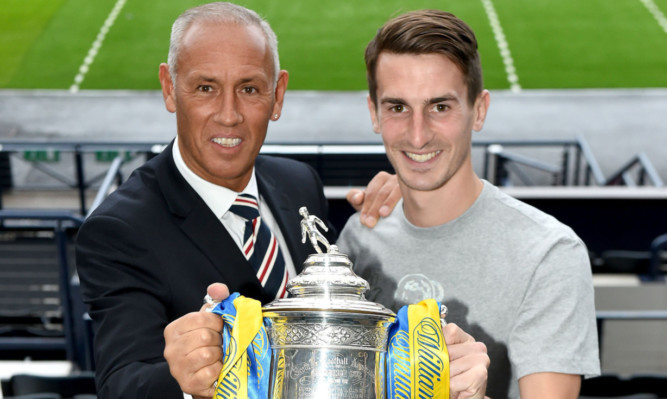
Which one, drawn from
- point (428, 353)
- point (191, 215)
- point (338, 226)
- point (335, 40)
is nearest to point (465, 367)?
point (428, 353)

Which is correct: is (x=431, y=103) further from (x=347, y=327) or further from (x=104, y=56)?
(x=104, y=56)

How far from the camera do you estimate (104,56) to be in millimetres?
25391

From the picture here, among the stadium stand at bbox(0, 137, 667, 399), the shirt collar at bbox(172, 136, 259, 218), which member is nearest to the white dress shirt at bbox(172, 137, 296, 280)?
the shirt collar at bbox(172, 136, 259, 218)

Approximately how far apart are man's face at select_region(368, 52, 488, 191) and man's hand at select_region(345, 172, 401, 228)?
1.21ft

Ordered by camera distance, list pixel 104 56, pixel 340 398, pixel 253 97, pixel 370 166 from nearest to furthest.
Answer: pixel 340 398
pixel 253 97
pixel 370 166
pixel 104 56

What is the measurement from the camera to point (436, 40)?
2914mm

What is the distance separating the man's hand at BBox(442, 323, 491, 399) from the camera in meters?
2.32

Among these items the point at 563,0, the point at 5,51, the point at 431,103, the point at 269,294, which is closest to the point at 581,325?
the point at 431,103

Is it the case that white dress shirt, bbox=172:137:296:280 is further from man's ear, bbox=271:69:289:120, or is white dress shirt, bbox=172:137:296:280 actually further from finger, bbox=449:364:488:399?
finger, bbox=449:364:488:399

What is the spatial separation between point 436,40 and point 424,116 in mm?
250

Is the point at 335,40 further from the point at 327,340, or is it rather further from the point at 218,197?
the point at 327,340

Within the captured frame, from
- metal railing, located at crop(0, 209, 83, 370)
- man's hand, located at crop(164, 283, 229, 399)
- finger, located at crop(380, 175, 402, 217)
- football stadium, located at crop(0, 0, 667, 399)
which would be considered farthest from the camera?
football stadium, located at crop(0, 0, 667, 399)

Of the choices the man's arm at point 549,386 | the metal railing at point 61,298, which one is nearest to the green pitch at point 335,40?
the metal railing at point 61,298

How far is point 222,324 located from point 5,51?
84.8 feet
